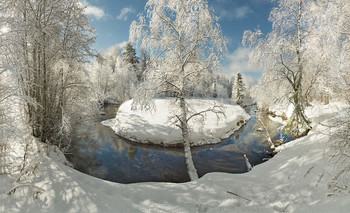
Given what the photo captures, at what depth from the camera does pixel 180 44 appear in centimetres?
591

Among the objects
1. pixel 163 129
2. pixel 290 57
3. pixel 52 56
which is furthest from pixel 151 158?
pixel 290 57

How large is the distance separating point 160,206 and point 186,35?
563 cm

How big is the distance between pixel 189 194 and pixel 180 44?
5114 millimetres

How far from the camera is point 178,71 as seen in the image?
6039 millimetres

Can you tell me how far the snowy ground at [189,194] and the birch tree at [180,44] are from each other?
251 cm

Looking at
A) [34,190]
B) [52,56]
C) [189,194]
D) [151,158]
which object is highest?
[52,56]

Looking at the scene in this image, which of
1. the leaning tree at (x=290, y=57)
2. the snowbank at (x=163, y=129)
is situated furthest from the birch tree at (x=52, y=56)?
the leaning tree at (x=290, y=57)

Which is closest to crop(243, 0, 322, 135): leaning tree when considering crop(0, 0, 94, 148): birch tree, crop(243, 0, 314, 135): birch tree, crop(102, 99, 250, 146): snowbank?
crop(243, 0, 314, 135): birch tree

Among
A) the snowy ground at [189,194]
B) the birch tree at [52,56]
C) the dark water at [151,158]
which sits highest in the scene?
the birch tree at [52,56]

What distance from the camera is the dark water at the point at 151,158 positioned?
7500 millimetres

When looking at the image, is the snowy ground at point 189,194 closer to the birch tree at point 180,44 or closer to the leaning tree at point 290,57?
the birch tree at point 180,44

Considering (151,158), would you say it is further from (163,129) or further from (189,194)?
(189,194)

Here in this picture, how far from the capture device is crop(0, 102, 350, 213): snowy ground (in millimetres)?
2943

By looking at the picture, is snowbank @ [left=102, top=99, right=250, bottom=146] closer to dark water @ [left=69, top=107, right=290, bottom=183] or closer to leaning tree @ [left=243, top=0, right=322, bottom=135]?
dark water @ [left=69, top=107, right=290, bottom=183]
